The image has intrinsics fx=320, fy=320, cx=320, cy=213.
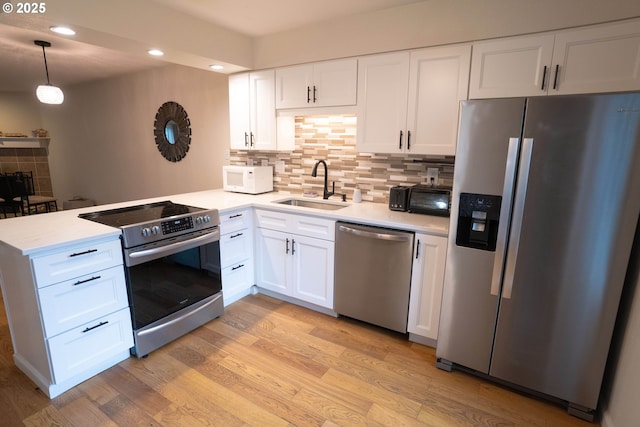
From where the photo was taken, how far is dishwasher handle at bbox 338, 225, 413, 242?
2287 mm

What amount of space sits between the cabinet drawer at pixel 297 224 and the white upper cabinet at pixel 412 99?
72 centimetres

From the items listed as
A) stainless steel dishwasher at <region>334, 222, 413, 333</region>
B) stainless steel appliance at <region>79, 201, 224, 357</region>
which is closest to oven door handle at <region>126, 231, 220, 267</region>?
stainless steel appliance at <region>79, 201, 224, 357</region>

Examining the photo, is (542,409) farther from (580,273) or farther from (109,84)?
(109,84)

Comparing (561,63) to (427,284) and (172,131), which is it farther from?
(172,131)

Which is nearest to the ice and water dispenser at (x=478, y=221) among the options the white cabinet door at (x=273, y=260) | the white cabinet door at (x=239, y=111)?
the white cabinet door at (x=273, y=260)

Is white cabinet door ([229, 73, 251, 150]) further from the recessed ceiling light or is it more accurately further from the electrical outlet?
the electrical outlet

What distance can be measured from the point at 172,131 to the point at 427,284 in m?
3.81

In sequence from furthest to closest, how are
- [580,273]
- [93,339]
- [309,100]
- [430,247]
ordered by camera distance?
[309,100]
[430,247]
[93,339]
[580,273]

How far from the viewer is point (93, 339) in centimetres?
199

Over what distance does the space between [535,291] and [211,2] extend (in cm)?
288

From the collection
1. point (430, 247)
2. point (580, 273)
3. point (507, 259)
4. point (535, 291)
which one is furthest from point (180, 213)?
point (580, 273)

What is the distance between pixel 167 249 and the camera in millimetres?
2236

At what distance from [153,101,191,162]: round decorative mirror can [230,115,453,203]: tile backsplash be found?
4.19 feet

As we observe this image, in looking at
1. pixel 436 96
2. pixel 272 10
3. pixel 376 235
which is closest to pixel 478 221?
pixel 376 235
